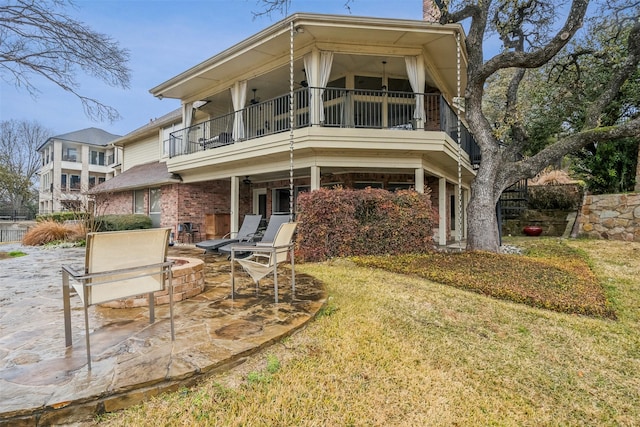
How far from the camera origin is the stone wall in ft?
31.3

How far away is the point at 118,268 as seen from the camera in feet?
8.03

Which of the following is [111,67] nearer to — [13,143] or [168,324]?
[168,324]

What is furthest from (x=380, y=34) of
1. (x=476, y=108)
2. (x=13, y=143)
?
(x=13, y=143)

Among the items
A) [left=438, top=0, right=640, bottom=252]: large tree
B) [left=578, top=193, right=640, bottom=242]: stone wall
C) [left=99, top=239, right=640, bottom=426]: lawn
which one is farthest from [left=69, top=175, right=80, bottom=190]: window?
[left=578, top=193, right=640, bottom=242]: stone wall

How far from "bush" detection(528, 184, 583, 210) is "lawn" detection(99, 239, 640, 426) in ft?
37.2

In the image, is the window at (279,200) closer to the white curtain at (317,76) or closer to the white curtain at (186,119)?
the white curtain at (186,119)

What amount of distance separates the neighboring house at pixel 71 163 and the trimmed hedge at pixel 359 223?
28211 millimetres

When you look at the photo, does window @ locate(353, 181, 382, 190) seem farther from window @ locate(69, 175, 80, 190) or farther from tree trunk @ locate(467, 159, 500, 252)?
window @ locate(69, 175, 80, 190)

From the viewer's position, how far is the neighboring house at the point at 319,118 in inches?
321

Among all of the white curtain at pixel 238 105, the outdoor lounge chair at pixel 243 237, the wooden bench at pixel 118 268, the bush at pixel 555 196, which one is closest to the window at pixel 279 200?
the white curtain at pixel 238 105

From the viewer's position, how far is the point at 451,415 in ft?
6.70

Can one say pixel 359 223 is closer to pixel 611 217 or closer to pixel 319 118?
pixel 319 118

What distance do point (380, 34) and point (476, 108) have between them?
3.25 meters

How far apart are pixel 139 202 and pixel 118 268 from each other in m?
14.1
